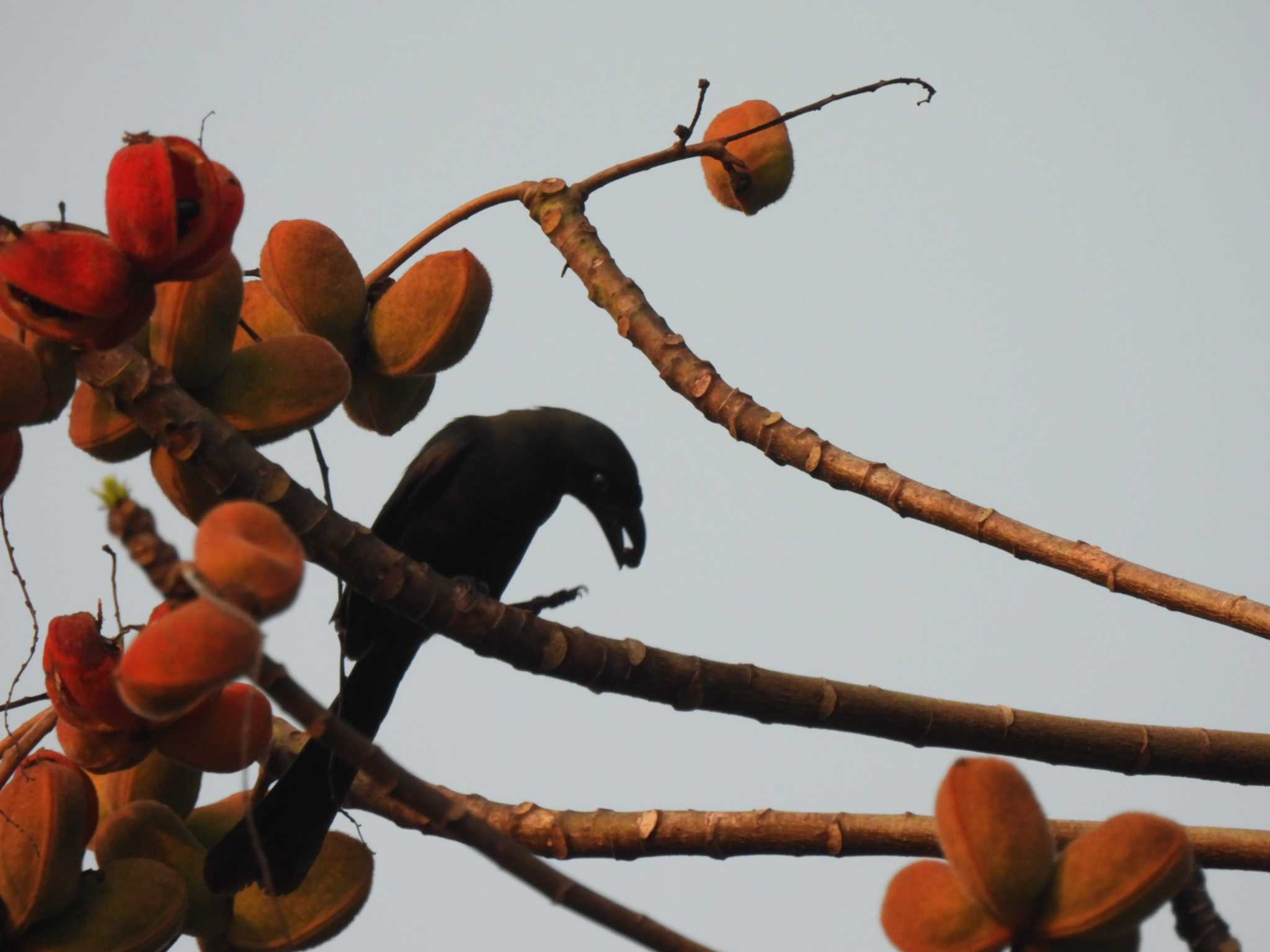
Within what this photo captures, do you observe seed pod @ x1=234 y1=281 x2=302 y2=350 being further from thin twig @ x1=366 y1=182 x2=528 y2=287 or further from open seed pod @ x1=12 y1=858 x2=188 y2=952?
open seed pod @ x1=12 y1=858 x2=188 y2=952

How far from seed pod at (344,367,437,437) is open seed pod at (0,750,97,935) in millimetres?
1100

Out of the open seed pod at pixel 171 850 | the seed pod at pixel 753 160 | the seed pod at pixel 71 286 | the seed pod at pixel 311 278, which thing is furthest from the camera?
the seed pod at pixel 753 160

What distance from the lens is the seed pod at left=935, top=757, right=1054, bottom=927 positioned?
1943 mm

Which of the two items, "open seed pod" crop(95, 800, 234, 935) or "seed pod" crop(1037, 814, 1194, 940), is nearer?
"seed pod" crop(1037, 814, 1194, 940)

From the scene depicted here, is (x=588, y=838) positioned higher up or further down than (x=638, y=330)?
further down

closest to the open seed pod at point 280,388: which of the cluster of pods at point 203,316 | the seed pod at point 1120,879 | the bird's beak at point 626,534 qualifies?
the cluster of pods at point 203,316

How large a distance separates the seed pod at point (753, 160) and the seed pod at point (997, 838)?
237cm

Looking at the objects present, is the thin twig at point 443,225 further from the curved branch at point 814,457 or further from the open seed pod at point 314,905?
the open seed pod at point 314,905

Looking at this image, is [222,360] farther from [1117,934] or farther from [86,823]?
[1117,934]

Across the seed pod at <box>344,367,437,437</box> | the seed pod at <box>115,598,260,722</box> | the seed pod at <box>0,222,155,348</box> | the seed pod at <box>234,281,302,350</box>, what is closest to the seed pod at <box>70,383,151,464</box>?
the seed pod at <box>0,222,155,348</box>

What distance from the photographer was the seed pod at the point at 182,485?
2.66 meters

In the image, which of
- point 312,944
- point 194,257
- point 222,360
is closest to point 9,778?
point 312,944

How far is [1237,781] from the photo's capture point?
9.87 ft

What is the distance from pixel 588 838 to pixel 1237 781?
4.59ft
